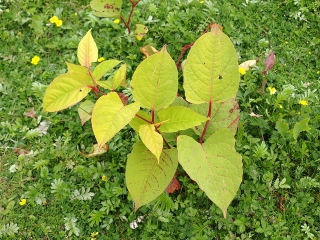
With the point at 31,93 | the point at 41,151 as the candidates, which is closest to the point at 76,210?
the point at 41,151

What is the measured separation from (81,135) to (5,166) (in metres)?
0.59

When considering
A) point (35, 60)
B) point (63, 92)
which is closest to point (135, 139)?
point (63, 92)

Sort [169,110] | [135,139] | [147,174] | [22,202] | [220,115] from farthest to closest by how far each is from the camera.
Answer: [135,139] < [22,202] < [220,115] < [147,174] < [169,110]

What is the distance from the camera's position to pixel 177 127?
1.90m

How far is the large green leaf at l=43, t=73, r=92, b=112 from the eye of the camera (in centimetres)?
185

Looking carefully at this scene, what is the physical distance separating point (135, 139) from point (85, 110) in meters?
0.42

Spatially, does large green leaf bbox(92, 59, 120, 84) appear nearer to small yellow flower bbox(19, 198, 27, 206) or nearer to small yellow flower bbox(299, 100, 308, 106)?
small yellow flower bbox(19, 198, 27, 206)

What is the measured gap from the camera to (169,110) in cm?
195

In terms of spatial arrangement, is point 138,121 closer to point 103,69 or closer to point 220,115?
point 103,69

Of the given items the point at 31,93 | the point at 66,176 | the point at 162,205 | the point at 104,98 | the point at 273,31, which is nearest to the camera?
the point at 104,98

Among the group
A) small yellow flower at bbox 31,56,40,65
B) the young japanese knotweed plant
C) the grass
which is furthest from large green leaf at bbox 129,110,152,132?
small yellow flower at bbox 31,56,40,65

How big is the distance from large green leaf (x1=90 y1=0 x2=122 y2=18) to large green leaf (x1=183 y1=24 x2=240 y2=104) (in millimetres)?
1428

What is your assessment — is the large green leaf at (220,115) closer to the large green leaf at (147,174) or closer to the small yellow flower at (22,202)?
the large green leaf at (147,174)

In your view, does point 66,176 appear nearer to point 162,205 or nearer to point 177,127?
point 162,205
